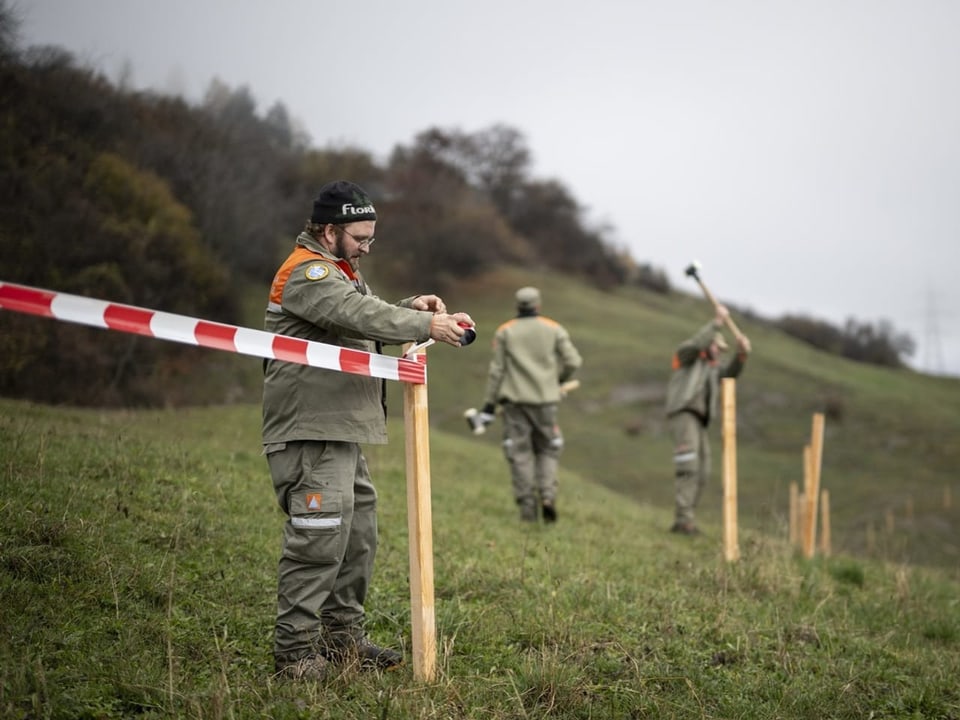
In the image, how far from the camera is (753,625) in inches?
217

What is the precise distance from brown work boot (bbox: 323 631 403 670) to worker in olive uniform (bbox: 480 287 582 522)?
5.32 metres

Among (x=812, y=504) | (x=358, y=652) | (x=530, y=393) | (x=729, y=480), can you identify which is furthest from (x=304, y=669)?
(x=812, y=504)

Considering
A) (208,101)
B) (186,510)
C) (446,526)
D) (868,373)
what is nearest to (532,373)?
(446,526)

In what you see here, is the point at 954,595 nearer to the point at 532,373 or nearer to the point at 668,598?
the point at 668,598

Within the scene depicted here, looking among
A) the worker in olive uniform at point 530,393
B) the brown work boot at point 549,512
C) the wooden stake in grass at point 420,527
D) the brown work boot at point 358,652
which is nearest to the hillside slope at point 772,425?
the brown work boot at point 549,512

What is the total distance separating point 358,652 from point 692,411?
7233mm

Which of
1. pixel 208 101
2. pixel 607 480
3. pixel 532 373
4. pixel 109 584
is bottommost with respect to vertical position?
pixel 607 480

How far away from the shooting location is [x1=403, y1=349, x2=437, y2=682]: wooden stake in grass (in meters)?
3.96

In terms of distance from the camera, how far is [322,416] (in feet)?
13.4

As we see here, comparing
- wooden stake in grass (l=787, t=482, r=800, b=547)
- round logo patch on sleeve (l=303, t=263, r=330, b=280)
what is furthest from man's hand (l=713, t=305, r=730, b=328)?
round logo patch on sleeve (l=303, t=263, r=330, b=280)

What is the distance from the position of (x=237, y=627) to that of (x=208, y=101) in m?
45.2

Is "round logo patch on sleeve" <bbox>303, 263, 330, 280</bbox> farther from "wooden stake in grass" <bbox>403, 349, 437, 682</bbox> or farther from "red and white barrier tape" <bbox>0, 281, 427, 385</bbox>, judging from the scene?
"wooden stake in grass" <bbox>403, 349, 437, 682</bbox>

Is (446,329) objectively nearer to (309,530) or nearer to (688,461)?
(309,530)

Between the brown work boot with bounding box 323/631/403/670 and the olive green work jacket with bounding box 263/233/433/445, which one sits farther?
the brown work boot with bounding box 323/631/403/670
